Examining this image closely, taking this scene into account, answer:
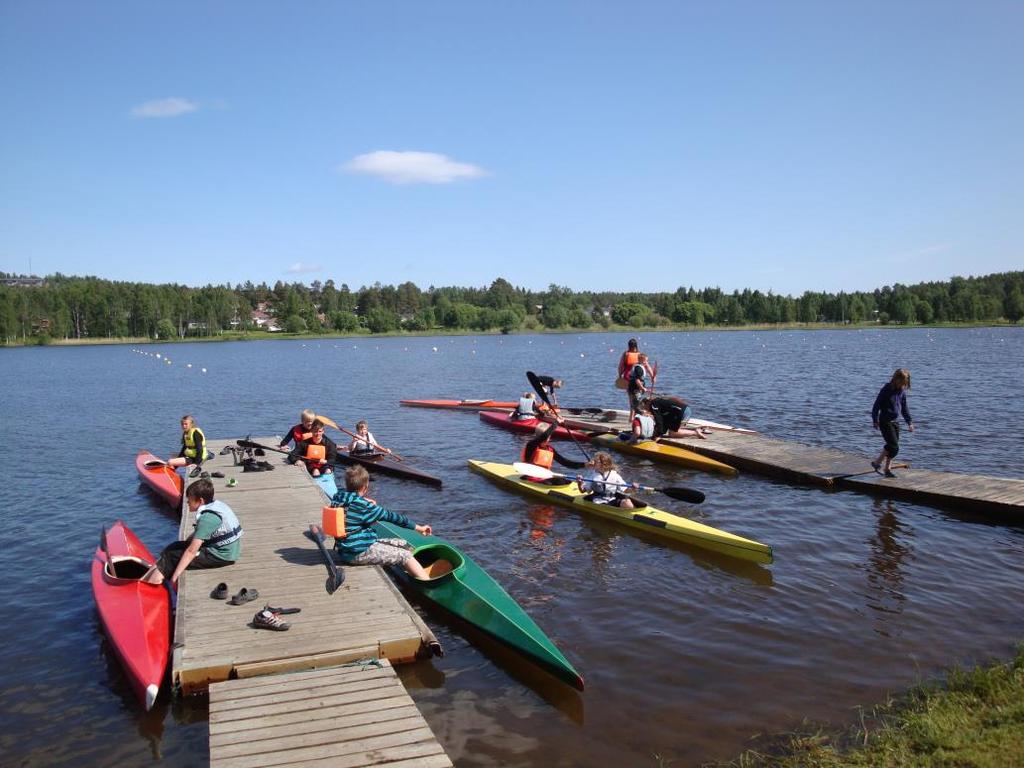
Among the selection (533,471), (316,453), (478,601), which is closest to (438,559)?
(478,601)

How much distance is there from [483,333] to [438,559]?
141891mm

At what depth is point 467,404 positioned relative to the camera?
31266 mm

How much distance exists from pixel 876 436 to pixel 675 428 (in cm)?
717

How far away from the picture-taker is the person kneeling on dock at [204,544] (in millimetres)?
8773

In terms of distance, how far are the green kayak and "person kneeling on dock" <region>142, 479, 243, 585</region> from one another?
7.16 feet

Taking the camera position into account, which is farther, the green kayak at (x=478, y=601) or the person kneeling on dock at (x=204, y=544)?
the person kneeling on dock at (x=204, y=544)

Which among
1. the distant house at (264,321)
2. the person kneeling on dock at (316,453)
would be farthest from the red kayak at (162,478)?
the distant house at (264,321)

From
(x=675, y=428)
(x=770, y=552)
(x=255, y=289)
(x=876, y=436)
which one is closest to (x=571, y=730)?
(x=770, y=552)

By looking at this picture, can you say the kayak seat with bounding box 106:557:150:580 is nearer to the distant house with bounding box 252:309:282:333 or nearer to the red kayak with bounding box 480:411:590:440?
the red kayak with bounding box 480:411:590:440

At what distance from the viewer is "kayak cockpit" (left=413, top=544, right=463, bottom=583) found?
941cm

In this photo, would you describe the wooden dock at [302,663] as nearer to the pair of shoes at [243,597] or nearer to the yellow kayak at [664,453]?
the pair of shoes at [243,597]

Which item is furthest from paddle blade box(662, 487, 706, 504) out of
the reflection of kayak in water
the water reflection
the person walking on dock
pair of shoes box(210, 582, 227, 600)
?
the reflection of kayak in water

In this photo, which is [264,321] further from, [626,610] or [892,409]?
[626,610]

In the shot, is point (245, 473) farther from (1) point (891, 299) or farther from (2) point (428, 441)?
(1) point (891, 299)
